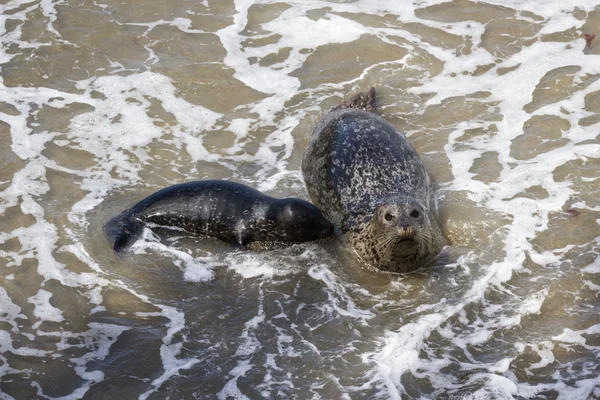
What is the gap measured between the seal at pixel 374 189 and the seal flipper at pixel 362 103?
39cm

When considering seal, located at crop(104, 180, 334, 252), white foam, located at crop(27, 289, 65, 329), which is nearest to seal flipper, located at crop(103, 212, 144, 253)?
seal, located at crop(104, 180, 334, 252)

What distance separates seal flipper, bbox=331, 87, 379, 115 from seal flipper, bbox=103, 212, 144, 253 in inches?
112

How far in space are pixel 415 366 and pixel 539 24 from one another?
6468 mm

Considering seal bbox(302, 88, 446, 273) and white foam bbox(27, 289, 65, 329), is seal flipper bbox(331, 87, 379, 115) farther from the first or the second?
white foam bbox(27, 289, 65, 329)

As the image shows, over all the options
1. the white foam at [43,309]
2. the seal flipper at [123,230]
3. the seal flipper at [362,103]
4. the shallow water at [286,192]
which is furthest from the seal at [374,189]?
the white foam at [43,309]

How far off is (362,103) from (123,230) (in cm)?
326

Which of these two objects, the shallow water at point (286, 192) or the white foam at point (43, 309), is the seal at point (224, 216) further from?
the white foam at point (43, 309)

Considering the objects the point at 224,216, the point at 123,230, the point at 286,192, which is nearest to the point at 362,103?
the point at 286,192

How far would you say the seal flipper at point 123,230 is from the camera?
24.2 ft

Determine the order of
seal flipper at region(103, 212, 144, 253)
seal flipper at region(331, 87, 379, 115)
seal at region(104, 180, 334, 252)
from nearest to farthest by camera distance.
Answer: seal flipper at region(103, 212, 144, 253) < seal at region(104, 180, 334, 252) < seal flipper at region(331, 87, 379, 115)

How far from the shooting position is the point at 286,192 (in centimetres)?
830

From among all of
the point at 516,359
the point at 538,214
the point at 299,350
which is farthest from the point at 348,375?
the point at 538,214

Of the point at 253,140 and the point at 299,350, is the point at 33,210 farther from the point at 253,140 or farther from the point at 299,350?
the point at 299,350

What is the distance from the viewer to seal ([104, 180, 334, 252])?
750 cm
